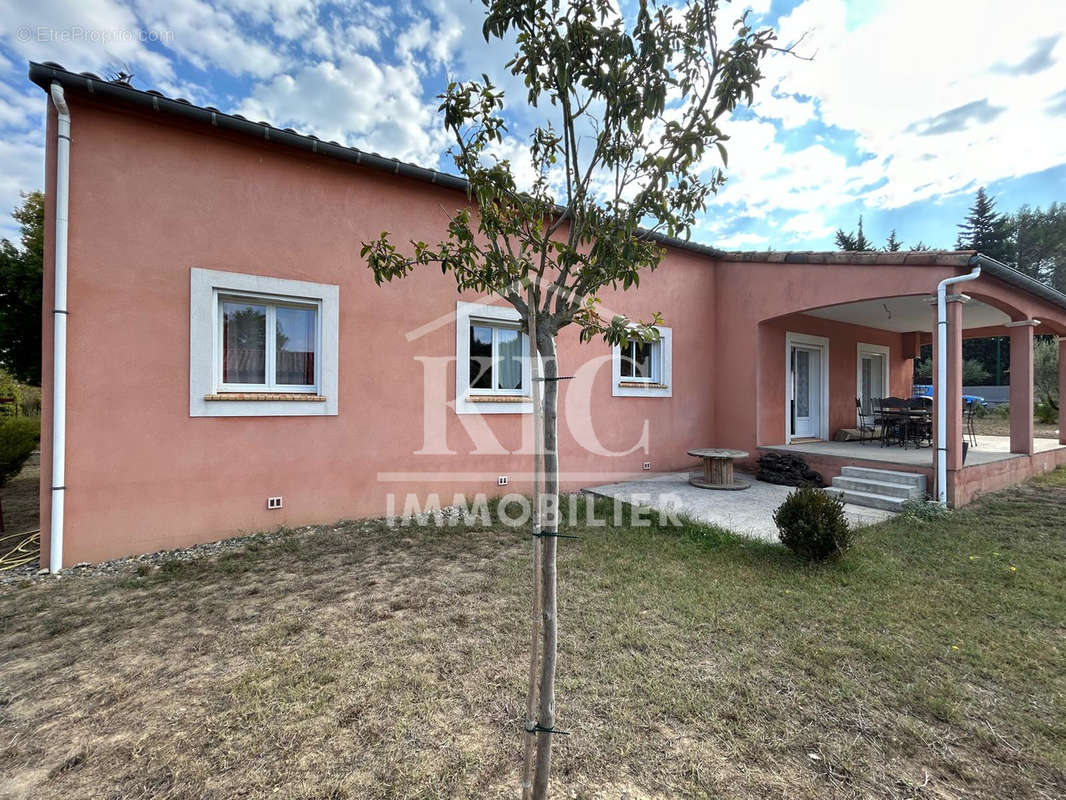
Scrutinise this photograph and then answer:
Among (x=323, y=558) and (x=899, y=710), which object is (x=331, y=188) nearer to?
(x=323, y=558)

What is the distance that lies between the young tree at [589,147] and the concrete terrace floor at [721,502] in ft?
14.6

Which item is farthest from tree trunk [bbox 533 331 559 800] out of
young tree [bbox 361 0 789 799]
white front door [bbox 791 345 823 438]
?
white front door [bbox 791 345 823 438]

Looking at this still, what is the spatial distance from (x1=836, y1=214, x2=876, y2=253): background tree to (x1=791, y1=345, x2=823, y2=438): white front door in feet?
103

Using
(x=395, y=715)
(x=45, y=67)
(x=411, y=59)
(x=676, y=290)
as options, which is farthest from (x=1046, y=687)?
(x=411, y=59)

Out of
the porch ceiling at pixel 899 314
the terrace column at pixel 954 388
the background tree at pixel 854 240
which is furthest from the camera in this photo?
the background tree at pixel 854 240

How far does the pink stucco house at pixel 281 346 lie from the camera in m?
4.41

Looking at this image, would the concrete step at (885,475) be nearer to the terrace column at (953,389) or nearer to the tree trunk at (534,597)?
the terrace column at (953,389)

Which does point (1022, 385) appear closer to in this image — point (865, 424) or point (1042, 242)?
point (865, 424)

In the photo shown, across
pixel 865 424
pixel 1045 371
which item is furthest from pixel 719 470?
pixel 1045 371

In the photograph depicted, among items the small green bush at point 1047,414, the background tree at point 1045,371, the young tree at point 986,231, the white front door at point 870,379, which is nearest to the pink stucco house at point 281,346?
the white front door at point 870,379

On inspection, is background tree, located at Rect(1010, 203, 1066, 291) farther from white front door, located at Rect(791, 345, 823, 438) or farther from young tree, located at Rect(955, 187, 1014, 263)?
white front door, located at Rect(791, 345, 823, 438)

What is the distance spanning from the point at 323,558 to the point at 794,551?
15.9ft

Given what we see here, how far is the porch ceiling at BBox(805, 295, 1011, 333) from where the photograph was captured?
8.67 meters

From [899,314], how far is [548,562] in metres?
11.8
